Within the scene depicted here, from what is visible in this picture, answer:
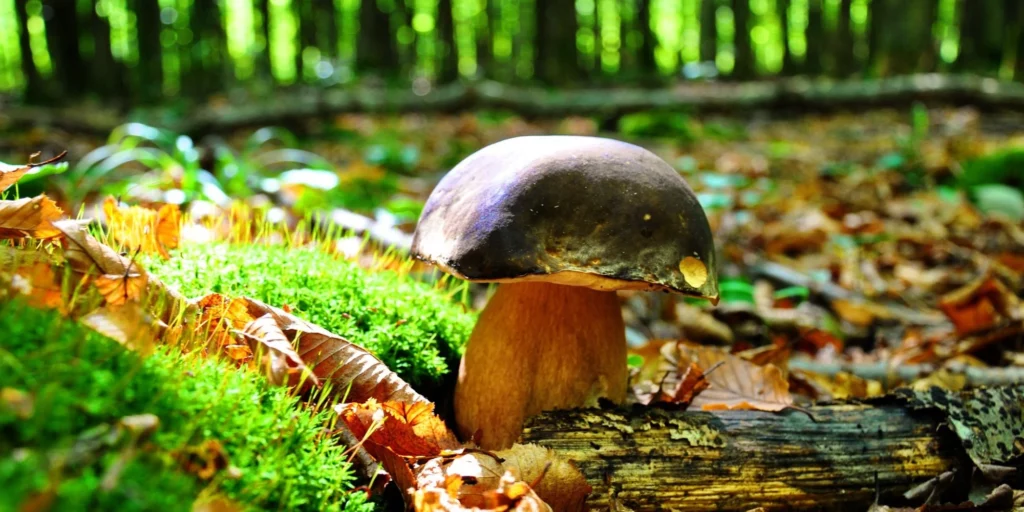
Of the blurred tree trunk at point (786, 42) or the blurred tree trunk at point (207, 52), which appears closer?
the blurred tree trunk at point (207, 52)

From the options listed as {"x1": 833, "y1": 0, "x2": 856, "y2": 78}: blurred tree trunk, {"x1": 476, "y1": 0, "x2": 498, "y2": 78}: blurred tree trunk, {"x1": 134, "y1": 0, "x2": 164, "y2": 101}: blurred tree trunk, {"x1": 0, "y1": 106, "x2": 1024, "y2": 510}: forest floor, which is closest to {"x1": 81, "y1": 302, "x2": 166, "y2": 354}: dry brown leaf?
{"x1": 0, "y1": 106, "x2": 1024, "y2": 510}: forest floor

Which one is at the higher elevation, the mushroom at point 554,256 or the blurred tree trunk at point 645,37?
the blurred tree trunk at point 645,37

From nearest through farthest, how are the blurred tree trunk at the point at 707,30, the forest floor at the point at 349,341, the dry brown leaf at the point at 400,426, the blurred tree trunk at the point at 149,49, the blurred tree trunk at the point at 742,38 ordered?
the forest floor at the point at 349,341, the dry brown leaf at the point at 400,426, the blurred tree trunk at the point at 149,49, the blurred tree trunk at the point at 742,38, the blurred tree trunk at the point at 707,30

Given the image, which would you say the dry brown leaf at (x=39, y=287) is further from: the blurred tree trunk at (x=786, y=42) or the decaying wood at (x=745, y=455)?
the blurred tree trunk at (x=786, y=42)

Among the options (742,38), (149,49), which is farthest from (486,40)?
(149,49)


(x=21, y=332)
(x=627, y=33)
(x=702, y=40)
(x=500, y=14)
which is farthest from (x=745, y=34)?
(x=21, y=332)

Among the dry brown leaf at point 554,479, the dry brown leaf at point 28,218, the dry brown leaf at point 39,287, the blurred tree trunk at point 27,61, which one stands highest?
the blurred tree trunk at point 27,61

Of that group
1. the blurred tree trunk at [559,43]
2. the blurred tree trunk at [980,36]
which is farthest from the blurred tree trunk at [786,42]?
the blurred tree trunk at [559,43]
